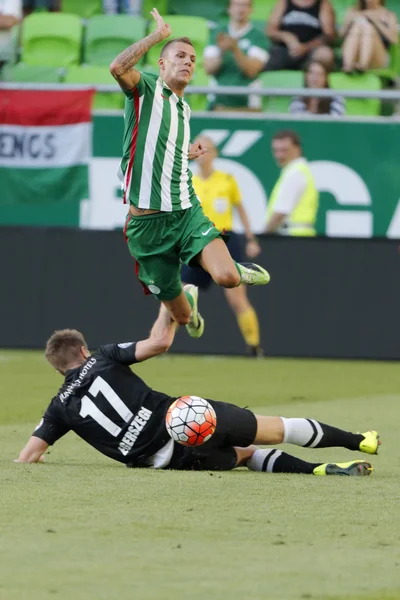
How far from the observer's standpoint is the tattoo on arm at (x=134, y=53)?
7117 millimetres

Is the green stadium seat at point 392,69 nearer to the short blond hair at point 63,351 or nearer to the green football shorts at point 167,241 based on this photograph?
the green football shorts at point 167,241

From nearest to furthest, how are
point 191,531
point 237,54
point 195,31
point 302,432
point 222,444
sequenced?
point 191,531 → point 222,444 → point 302,432 → point 237,54 → point 195,31

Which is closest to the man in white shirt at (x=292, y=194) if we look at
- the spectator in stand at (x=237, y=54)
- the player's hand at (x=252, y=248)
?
the player's hand at (x=252, y=248)

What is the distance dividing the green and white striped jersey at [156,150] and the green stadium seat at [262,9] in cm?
1079

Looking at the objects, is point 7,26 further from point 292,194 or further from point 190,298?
point 190,298

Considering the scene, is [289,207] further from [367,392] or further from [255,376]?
[367,392]

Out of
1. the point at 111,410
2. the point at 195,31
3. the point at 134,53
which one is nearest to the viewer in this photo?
the point at 111,410

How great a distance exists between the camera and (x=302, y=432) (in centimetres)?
701

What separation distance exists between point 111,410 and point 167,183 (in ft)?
5.82

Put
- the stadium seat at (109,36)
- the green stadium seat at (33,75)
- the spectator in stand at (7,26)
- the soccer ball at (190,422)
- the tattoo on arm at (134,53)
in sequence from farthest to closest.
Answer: the stadium seat at (109,36) < the spectator in stand at (7,26) < the green stadium seat at (33,75) < the tattoo on arm at (134,53) < the soccer ball at (190,422)

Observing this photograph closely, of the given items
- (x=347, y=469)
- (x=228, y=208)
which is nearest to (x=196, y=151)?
(x=347, y=469)

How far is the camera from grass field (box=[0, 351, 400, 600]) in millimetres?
4191

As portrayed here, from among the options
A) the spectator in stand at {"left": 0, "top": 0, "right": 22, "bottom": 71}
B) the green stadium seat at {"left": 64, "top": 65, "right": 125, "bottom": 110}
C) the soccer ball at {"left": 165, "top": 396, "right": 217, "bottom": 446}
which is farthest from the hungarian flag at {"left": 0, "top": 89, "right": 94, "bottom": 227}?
the soccer ball at {"left": 165, "top": 396, "right": 217, "bottom": 446}

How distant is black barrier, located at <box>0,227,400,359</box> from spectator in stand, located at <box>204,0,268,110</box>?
2.73m
